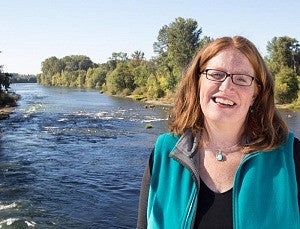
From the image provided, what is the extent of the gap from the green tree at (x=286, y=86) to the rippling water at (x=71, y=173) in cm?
2837

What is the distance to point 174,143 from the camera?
8.29ft

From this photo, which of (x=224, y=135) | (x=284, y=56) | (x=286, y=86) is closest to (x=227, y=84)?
(x=224, y=135)

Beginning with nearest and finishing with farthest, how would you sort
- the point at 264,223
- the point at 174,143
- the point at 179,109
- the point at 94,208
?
the point at 264,223 < the point at 174,143 < the point at 179,109 < the point at 94,208

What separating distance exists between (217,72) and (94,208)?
12.3m

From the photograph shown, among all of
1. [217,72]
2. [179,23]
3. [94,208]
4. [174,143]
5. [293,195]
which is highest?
[179,23]

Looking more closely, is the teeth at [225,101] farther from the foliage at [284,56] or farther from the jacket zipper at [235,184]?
the foliage at [284,56]

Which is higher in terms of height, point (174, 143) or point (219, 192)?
point (174, 143)

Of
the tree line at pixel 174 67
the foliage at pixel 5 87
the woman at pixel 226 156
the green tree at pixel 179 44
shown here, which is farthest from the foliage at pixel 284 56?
the woman at pixel 226 156

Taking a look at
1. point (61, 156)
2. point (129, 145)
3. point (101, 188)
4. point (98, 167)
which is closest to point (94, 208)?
point (101, 188)

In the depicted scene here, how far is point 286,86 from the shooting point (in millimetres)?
56375

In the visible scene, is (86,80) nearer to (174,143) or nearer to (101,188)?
(101,188)

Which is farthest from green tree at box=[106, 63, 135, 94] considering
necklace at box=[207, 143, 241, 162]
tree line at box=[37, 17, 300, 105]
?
necklace at box=[207, 143, 241, 162]

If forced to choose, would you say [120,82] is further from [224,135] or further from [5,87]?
[224,135]

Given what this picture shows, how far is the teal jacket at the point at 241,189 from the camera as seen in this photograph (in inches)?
85.0
